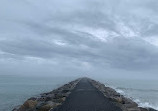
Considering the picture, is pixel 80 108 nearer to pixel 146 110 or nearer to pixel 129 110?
pixel 129 110

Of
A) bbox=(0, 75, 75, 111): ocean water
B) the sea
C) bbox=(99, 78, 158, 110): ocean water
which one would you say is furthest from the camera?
bbox=(99, 78, 158, 110): ocean water

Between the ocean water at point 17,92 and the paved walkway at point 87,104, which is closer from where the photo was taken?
the paved walkway at point 87,104

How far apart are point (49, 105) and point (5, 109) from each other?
38.3 feet

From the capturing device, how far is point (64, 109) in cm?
2020

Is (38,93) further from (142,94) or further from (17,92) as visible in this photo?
(142,94)

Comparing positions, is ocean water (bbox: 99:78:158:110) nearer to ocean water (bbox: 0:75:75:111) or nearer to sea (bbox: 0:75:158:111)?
sea (bbox: 0:75:158:111)

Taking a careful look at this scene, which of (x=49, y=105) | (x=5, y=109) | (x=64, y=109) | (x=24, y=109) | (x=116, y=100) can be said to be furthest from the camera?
(x=5, y=109)

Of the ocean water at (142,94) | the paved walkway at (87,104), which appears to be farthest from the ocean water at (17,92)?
the ocean water at (142,94)

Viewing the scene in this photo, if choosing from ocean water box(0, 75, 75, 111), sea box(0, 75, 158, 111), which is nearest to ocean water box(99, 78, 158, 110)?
sea box(0, 75, 158, 111)

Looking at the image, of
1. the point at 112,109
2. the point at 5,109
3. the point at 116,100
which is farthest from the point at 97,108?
the point at 5,109

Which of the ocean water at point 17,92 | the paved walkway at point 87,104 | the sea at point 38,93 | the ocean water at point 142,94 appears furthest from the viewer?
the ocean water at point 142,94

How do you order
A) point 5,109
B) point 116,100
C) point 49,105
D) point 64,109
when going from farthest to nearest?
point 5,109 → point 116,100 → point 49,105 → point 64,109

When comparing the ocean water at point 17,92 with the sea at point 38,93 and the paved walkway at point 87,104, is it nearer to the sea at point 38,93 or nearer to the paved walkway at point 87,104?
the sea at point 38,93

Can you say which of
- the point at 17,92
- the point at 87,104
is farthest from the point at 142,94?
the point at 87,104
